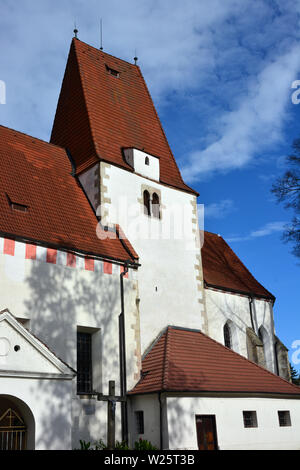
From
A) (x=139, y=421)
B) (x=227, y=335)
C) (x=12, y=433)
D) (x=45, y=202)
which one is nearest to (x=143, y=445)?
(x=139, y=421)

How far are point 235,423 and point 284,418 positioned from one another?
96.8 inches

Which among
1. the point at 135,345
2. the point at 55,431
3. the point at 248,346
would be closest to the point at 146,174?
the point at 135,345

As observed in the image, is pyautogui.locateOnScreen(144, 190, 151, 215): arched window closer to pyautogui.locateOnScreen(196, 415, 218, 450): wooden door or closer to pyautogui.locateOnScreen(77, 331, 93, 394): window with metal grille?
pyautogui.locateOnScreen(77, 331, 93, 394): window with metal grille

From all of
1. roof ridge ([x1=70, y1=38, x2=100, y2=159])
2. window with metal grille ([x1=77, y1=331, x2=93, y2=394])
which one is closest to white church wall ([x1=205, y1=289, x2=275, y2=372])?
window with metal grille ([x1=77, y1=331, x2=93, y2=394])

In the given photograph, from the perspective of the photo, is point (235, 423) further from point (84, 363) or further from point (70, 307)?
point (70, 307)

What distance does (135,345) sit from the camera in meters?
15.5

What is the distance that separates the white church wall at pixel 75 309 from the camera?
13.2 meters

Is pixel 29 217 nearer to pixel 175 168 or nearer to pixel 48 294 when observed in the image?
pixel 48 294

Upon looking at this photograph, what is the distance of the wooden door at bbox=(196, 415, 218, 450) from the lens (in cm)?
1423

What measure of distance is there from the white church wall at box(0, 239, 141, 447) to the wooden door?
88.2 inches

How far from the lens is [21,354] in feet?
34.8

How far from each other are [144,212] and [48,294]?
5759 mm

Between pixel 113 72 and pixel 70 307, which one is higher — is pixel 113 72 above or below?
above

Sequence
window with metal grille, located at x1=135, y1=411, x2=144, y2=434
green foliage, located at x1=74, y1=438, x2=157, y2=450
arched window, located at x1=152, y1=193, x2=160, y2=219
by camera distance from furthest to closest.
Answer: arched window, located at x1=152, y1=193, x2=160, y2=219 → window with metal grille, located at x1=135, y1=411, x2=144, y2=434 → green foliage, located at x1=74, y1=438, x2=157, y2=450
